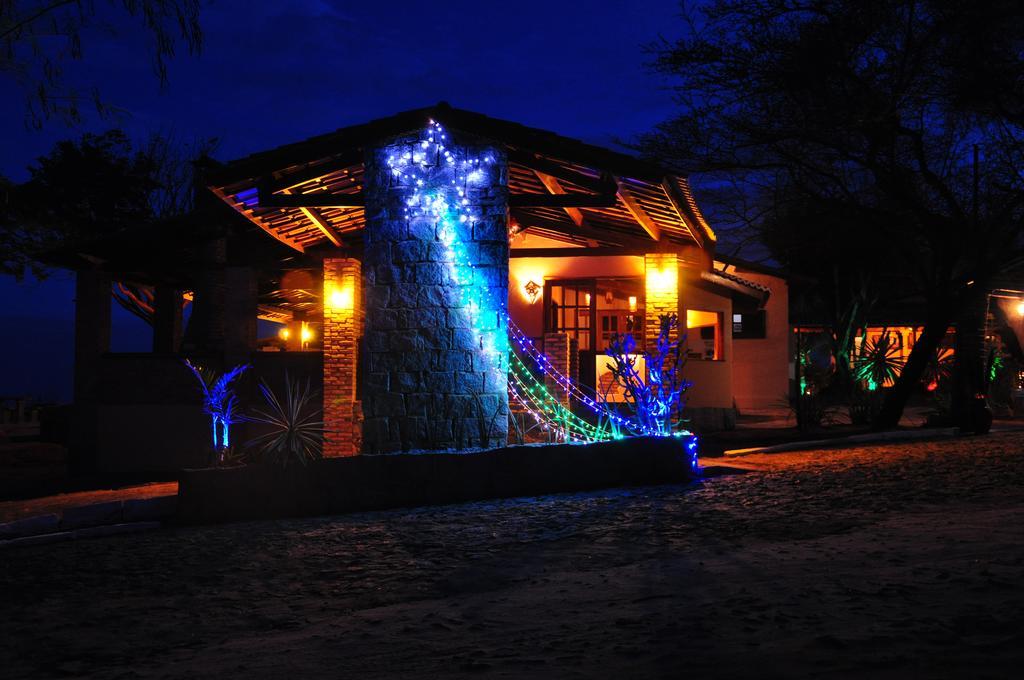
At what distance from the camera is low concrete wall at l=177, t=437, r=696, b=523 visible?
7934 mm

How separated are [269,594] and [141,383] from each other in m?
10.7

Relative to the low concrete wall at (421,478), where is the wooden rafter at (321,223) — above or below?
above

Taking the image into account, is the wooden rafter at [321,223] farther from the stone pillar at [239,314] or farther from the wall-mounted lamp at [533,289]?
the wall-mounted lamp at [533,289]

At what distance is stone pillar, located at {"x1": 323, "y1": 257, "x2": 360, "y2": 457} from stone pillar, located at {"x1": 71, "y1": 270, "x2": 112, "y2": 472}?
4068mm

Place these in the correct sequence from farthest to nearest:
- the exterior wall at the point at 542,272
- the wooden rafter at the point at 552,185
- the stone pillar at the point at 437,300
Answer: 1. the exterior wall at the point at 542,272
2. the wooden rafter at the point at 552,185
3. the stone pillar at the point at 437,300

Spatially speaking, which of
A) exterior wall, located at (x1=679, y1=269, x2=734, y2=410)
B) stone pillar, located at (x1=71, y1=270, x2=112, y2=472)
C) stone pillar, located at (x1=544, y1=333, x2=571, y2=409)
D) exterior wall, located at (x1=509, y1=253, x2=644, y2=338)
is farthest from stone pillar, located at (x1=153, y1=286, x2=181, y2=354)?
exterior wall, located at (x1=679, y1=269, x2=734, y2=410)

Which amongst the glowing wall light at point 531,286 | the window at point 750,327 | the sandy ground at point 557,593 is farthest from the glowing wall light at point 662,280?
the window at point 750,327

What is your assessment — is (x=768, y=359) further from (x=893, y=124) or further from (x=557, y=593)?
(x=557, y=593)

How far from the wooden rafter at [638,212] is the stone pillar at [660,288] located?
16.7 inches

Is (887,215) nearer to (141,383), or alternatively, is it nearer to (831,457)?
(831,457)

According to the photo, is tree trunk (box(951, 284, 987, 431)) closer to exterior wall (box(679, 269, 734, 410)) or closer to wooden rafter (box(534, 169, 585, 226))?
exterior wall (box(679, 269, 734, 410))

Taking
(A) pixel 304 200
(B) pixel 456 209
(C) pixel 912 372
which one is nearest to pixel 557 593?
(B) pixel 456 209

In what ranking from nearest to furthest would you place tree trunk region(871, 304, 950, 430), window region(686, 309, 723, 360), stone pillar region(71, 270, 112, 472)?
stone pillar region(71, 270, 112, 472) < tree trunk region(871, 304, 950, 430) < window region(686, 309, 723, 360)

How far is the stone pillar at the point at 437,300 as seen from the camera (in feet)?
32.8
